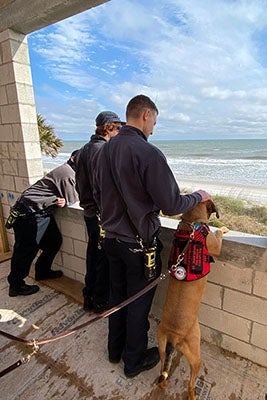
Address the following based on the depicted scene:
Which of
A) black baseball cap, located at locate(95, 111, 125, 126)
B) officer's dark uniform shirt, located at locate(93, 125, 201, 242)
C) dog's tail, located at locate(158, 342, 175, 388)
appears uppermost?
black baseball cap, located at locate(95, 111, 125, 126)

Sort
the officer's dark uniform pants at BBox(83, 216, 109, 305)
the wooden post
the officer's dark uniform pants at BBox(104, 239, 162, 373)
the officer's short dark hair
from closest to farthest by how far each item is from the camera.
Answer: the officer's short dark hair
the officer's dark uniform pants at BBox(104, 239, 162, 373)
the officer's dark uniform pants at BBox(83, 216, 109, 305)
the wooden post

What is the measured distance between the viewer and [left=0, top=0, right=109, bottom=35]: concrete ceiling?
2297 mm

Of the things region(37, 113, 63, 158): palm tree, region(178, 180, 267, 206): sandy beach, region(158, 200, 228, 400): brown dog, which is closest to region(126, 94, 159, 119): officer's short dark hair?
region(158, 200, 228, 400): brown dog

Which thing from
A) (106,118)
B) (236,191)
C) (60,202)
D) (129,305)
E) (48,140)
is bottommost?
(236,191)

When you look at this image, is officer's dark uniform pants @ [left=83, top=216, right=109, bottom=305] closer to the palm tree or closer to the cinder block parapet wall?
the cinder block parapet wall

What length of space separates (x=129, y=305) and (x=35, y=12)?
294 centimetres

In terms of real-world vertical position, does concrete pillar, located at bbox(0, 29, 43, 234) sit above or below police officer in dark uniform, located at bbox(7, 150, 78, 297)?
above

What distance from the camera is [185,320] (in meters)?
1.43

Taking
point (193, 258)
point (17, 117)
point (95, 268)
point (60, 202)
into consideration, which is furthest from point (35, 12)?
point (193, 258)

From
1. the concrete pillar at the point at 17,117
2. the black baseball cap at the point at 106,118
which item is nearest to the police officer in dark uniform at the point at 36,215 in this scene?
the black baseball cap at the point at 106,118

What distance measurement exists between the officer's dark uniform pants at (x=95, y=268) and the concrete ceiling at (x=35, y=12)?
2.04 metres

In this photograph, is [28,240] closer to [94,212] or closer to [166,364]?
[94,212]

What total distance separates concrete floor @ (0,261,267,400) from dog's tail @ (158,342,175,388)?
48 millimetres

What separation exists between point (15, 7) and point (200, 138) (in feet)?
193
